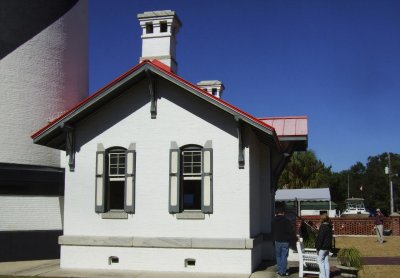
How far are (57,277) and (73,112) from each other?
4.29 m

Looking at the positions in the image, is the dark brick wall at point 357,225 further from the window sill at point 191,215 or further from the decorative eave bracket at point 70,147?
the decorative eave bracket at point 70,147

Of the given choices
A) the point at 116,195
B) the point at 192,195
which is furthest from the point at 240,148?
the point at 116,195

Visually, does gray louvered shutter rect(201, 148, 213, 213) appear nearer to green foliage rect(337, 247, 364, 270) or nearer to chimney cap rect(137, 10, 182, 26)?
green foliage rect(337, 247, 364, 270)

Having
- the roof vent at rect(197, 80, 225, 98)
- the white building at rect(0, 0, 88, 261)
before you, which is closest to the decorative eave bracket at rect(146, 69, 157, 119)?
the white building at rect(0, 0, 88, 261)

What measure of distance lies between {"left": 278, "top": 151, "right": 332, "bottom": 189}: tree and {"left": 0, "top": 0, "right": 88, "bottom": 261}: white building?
107ft

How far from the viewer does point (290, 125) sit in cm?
1580

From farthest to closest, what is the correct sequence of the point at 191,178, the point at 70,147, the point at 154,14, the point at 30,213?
the point at 30,213, the point at 154,14, the point at 70,147, the point at 191,178

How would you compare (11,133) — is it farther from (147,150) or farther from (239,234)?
(239,234)

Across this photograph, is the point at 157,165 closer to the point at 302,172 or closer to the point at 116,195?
the point at 116,195

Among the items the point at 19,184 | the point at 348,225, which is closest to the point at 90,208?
the point at 19,184

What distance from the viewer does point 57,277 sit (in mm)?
12266

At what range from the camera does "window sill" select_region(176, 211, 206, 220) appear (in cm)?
1298

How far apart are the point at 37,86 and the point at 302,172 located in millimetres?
34235

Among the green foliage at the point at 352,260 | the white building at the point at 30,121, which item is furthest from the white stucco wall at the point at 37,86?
the green foliage at the point at 352,260
